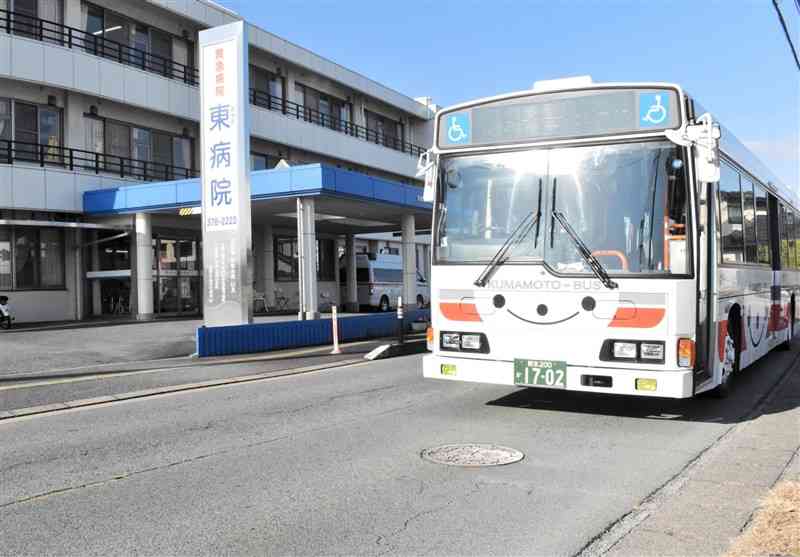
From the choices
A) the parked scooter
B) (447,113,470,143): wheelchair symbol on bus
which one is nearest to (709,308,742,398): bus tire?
(447,113,470,143): wheelchair symbol on bus

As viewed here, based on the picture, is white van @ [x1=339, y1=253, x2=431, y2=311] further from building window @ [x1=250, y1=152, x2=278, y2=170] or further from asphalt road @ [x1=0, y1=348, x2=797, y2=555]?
asphalt road @ [x1=0, y1=348, x2=797, y2=555]

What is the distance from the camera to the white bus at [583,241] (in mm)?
7137

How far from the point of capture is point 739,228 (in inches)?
374

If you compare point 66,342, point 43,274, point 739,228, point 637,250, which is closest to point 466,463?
point 637,250

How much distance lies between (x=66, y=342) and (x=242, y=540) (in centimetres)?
1486

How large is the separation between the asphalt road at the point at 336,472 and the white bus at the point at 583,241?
0.79 m

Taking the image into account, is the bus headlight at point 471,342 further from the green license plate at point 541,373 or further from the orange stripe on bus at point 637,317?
the orange stripe on bus at point 637,317

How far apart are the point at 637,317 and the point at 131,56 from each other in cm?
2710

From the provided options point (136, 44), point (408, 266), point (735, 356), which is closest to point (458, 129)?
point (735, 356)

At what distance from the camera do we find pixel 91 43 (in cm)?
2691

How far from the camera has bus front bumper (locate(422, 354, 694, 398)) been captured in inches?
274

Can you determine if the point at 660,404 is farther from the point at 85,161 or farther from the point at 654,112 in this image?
the point at 85,161

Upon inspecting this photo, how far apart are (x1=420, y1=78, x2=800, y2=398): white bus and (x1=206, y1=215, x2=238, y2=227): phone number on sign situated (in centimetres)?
877

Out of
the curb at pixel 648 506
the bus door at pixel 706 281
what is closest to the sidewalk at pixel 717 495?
the curb at pixel 648 506
